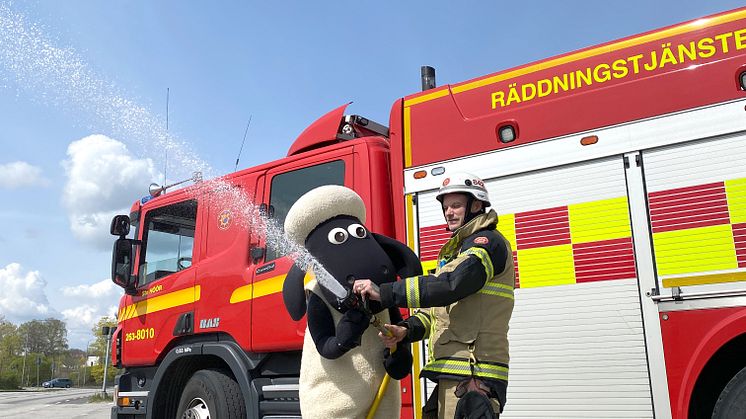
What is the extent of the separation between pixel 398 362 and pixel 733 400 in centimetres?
175

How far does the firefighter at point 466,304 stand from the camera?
2494 mm

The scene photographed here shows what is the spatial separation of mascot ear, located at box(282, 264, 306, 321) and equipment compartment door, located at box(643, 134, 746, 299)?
190 cm

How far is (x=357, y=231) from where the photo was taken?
302cm

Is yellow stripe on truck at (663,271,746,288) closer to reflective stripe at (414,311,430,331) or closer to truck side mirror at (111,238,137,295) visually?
reflective stripe at (414,311,430,331)

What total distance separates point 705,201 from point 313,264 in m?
2.10

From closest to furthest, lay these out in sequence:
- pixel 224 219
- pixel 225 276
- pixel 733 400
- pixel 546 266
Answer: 1. pixel 733 400
2. pixel 546 266
3. pixel 225 276
4. pixel 224 219

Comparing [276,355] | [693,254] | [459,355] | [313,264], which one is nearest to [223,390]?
[276,355]

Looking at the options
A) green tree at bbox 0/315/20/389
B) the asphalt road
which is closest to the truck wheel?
the asphalt road

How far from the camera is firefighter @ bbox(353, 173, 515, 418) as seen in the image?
2.49 metres

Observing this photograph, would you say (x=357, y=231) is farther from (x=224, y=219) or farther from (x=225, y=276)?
(x=224, y=219)

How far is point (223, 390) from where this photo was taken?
5148 millimetres

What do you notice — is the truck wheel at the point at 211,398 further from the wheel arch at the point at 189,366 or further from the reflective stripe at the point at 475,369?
the reflective stripe at the point at 475,369

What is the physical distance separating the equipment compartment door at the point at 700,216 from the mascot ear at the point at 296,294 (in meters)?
1.90

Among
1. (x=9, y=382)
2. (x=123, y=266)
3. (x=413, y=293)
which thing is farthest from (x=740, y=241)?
(x=9, y=382)
